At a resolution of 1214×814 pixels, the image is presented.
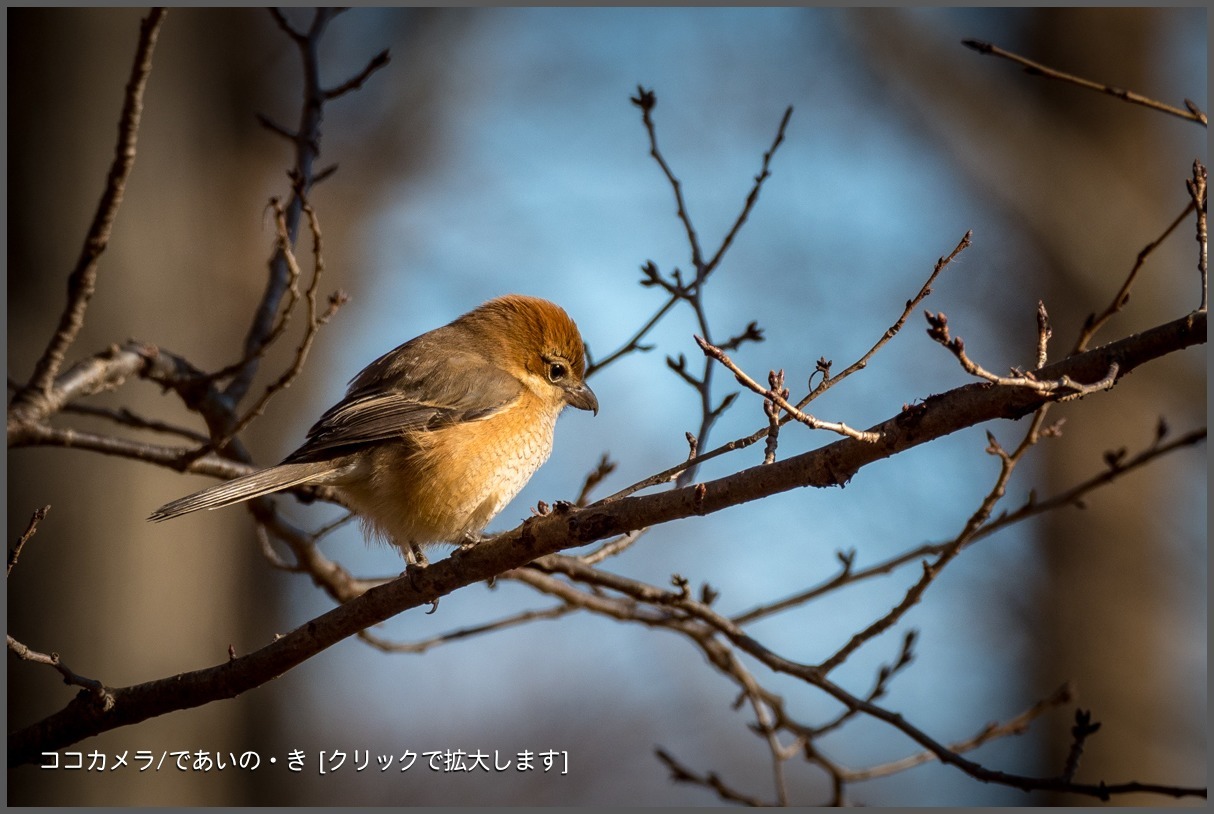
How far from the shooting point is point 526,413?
14.4 ft

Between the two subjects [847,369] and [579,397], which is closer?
[847,369]

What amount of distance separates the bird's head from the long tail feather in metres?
1.15

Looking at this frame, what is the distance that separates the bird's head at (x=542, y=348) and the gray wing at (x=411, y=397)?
13cm

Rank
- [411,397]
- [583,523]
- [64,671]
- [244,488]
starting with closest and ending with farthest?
[583,523]
[64,671]
[244,488]
[411,397]

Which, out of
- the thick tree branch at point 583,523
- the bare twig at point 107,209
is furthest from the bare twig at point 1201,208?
the bare twig at point 107,209

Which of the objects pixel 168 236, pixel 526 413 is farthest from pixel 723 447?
pixel 168 236

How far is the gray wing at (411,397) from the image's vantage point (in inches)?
157

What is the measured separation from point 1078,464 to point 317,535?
583 centimetres

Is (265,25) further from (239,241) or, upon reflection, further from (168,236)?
(168,236)

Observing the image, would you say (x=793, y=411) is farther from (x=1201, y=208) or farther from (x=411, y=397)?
(x=411, y=397)

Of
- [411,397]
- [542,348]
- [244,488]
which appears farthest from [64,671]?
[542,348]

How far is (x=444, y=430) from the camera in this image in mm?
4141

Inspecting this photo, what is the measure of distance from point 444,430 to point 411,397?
0.27 meters

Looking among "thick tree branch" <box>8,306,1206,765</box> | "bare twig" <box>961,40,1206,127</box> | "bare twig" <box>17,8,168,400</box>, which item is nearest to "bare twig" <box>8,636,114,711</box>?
"thick tree branch" <box>8,306,1206,765</box>
